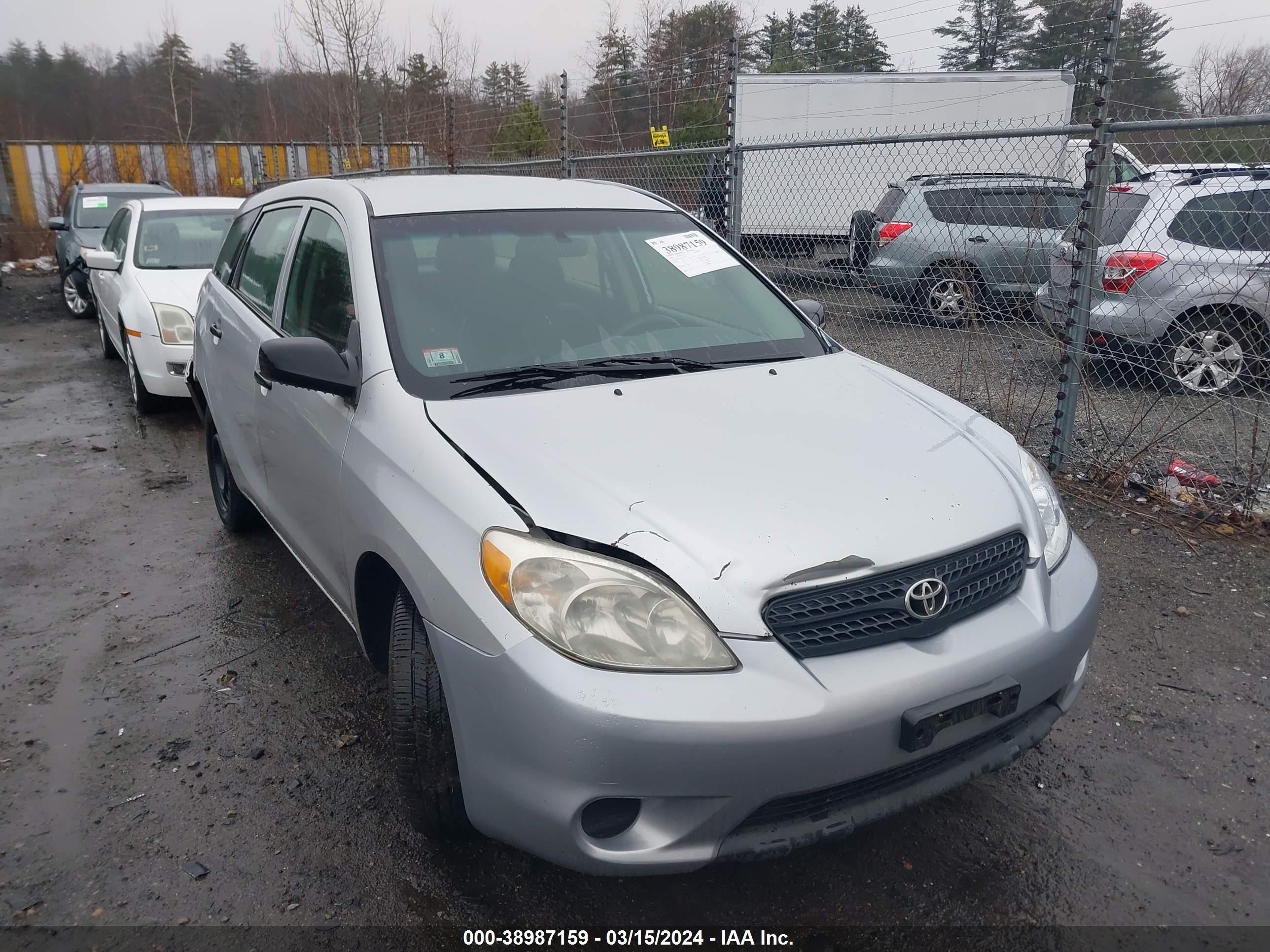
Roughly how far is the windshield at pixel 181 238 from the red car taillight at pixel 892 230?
18.9ft

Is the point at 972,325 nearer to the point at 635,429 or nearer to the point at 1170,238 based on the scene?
the point at 1170,238

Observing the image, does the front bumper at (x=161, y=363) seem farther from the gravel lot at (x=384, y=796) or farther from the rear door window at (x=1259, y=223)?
the rear door window at (x=1259, y=223)

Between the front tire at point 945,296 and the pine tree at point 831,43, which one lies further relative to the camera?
the pine tree at point 831,43

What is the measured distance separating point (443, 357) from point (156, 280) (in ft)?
18.0

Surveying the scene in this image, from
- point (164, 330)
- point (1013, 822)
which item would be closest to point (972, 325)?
point (1013, 822)

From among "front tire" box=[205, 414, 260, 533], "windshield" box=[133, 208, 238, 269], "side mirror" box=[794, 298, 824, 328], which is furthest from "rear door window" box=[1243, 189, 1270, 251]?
"windshield" box=[133, 208, 238, 269]

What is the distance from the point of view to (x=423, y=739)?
90.7 inches

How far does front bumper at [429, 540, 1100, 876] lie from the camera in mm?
1847

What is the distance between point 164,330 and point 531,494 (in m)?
5.59

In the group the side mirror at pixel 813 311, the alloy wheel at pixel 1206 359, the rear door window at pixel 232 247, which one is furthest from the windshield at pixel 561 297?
the alloy wheel at pixel 1206 359

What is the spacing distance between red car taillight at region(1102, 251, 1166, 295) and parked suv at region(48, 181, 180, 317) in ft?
36.4


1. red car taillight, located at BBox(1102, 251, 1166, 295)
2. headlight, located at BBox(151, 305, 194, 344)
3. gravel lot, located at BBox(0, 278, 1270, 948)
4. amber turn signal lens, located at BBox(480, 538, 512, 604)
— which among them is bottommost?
gravel lot, located at BBox(0, 278, 1270, 948)

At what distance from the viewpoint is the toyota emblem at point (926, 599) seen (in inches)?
81.5

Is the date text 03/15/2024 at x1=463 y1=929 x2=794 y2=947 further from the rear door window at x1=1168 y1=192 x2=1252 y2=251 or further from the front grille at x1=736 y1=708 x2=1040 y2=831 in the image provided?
the rear door window at x1=1168 y1=192 x2=1252 y2=251
